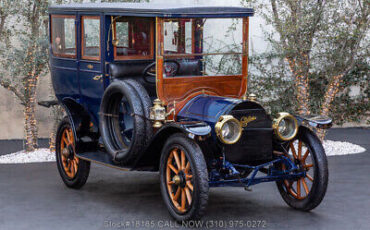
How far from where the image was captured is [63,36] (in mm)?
7551

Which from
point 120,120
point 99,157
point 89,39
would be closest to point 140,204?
point 99,157

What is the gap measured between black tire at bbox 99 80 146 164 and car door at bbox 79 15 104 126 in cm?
29

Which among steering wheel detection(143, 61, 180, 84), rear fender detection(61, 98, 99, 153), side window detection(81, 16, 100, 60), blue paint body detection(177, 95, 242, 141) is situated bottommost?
rear fender detection(61, 98, 99, 153)

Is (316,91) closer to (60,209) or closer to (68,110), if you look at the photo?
(68,110)

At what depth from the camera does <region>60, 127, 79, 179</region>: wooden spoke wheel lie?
757cm

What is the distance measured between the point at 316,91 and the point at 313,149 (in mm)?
4709

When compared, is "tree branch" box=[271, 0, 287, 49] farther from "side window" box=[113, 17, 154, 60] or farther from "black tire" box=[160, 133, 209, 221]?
"black tire" box=[160, 133, 209, 221]

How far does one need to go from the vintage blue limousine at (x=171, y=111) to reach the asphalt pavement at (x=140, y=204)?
266 millimetres

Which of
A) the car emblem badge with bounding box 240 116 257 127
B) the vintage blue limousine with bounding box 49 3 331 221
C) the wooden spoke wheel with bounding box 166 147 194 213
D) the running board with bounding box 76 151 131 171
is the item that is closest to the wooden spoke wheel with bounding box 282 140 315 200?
the vintage blue limousine with bounding box 49 3 331 221

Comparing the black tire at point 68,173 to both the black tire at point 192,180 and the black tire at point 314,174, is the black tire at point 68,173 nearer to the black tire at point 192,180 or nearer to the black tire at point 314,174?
A: the black tire at point 192,180

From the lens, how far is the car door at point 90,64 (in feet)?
22.8

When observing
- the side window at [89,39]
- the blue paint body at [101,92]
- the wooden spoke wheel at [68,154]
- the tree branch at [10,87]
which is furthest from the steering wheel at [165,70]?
the tree branch at [10,87]

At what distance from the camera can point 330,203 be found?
669 cm

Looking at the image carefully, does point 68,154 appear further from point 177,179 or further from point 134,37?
point 177,179
